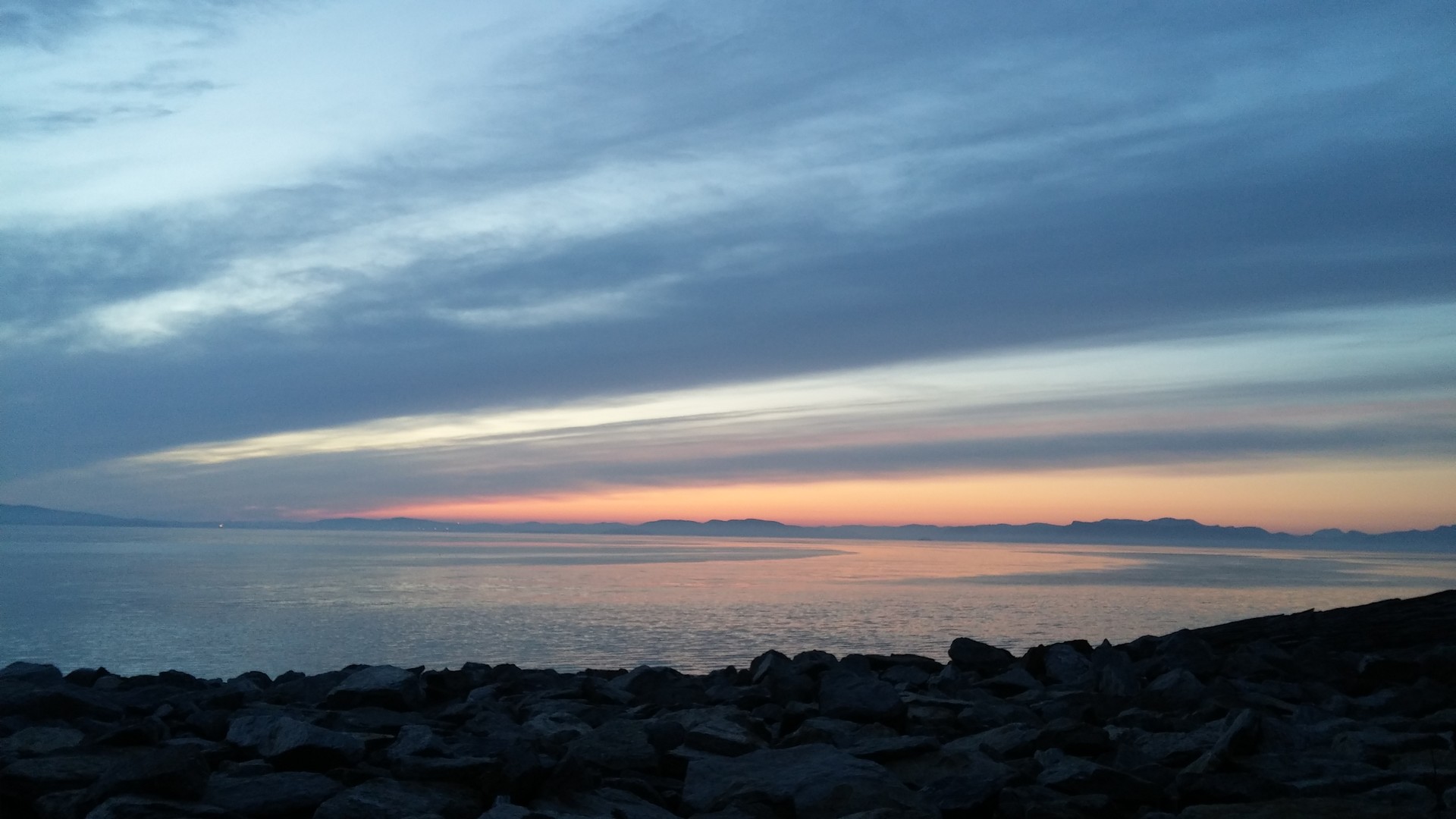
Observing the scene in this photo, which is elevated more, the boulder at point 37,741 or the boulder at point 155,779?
the boulder at point 155,779

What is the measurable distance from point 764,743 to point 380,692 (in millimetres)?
3800

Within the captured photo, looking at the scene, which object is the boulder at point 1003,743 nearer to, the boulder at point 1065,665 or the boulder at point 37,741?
the boulder at point 1065,665

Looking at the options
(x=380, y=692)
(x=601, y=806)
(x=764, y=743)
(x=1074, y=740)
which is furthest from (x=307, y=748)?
(x=1074, y=740)

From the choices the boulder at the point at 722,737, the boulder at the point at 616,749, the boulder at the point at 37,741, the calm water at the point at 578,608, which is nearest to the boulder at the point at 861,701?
the boulder at the point at 722,737

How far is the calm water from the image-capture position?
23.4 meters

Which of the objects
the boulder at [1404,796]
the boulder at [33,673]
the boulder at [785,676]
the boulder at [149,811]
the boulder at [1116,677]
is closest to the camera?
the boulder at [149,811]

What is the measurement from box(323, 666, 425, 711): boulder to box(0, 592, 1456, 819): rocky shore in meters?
0.02

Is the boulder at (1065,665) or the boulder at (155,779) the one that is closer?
the boulder at (155,779)

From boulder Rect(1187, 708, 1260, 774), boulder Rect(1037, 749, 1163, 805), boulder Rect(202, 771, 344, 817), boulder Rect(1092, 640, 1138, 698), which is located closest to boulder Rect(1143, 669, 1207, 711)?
boulder Rect(1092, 640, 1138, 698)

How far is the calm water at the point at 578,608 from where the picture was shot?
23422 mm

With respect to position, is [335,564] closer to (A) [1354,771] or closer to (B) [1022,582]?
(B) [1022,582]

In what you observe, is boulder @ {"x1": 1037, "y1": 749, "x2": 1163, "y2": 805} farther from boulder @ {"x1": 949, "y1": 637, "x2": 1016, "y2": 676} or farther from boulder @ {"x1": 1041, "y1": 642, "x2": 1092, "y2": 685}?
boulder @ {"x1": 949, "y1": 637, "x2": 1016, "y2": 676}

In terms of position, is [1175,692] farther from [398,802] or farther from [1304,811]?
[398,802]

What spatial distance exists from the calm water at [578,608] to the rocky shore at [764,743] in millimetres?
9840
